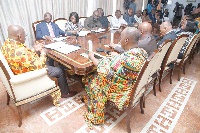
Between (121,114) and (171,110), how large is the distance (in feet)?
2.26

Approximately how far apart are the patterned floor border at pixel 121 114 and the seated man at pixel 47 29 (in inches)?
56.4

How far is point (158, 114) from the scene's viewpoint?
1925 millimetres

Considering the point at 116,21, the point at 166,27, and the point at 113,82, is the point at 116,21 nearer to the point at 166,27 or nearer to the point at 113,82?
the point at 166,27

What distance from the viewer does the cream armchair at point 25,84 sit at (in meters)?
1.42

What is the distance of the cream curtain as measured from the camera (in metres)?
3.06

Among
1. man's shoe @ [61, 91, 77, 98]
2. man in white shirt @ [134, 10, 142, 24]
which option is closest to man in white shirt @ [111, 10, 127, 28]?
man in white shirt @ [134, 10, 142, 24]

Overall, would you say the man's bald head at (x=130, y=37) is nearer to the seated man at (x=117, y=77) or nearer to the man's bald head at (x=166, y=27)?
the seated man at (x=117, y=77)

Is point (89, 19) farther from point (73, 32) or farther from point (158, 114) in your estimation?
point (158, 114)

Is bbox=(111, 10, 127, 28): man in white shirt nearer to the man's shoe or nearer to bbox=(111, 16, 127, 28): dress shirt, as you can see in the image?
bbox=(111, 16, 127, 28): dress shirt

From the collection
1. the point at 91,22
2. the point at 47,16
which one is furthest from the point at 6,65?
the point at 91,22

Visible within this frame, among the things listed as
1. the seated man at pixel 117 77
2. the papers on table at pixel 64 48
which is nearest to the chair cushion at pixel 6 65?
the papers on table at pixel 64 48

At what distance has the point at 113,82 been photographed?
4.84 feet

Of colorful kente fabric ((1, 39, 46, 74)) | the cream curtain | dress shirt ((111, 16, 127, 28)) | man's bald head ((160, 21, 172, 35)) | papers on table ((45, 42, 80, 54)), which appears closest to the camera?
colorful kente fabric ((1, 39, 46, 74))

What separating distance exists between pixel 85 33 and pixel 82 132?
177 centimetres
